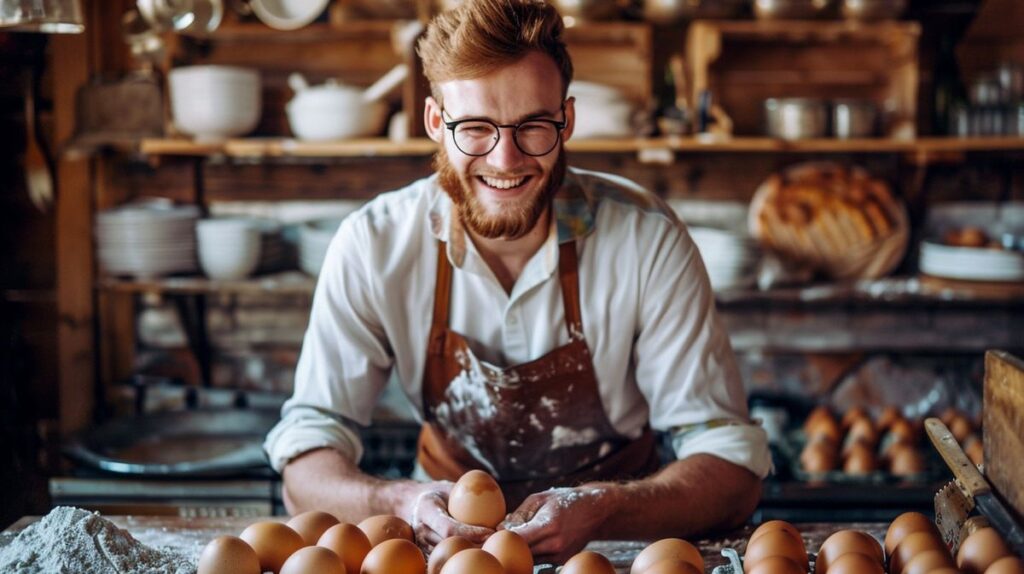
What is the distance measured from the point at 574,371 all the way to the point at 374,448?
4.32ft

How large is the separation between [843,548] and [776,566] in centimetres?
13

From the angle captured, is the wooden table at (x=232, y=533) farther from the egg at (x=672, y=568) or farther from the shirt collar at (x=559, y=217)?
the shirt collar at (x=559, y=217)

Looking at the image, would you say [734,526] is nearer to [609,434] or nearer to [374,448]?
[609,434]

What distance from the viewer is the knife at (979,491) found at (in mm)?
1235

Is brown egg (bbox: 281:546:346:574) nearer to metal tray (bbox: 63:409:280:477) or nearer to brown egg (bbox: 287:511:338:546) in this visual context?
brown egg (bbox: 287:511:338:546)

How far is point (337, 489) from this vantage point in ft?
6.18

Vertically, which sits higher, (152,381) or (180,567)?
(180,567)

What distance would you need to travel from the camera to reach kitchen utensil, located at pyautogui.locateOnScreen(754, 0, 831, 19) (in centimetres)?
322

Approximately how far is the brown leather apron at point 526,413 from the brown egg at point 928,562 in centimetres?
88

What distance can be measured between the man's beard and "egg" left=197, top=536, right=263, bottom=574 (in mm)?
834

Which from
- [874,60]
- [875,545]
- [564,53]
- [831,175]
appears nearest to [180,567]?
[875,545]

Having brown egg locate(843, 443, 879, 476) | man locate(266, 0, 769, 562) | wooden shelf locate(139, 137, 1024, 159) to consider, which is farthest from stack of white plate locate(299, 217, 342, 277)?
brown egg locate(843, 443, 879, 476)

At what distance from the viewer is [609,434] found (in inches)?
86.2

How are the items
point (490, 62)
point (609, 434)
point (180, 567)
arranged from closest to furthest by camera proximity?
point (180, 567)
point (490, 62)
point (609, 434)
